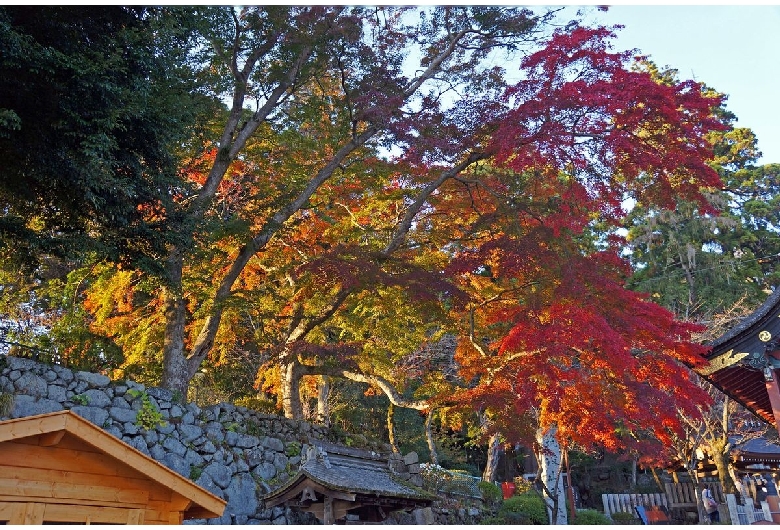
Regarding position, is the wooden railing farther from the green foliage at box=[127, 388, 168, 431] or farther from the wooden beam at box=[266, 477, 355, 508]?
the green foliage at box=[127, 388, 168, 431]

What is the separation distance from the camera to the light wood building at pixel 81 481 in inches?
202

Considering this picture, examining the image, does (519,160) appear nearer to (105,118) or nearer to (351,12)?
(351,12)

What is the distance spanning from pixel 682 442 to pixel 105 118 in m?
15.0

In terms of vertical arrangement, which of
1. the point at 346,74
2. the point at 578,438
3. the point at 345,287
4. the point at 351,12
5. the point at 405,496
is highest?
the point at 351,12

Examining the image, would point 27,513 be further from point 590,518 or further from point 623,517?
point 623,517

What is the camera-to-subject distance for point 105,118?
670 centimetres

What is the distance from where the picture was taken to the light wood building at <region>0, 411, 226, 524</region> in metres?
5.13

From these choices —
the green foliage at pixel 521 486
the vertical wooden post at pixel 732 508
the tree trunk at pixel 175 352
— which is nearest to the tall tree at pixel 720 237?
the green foliage at pixel 521 486

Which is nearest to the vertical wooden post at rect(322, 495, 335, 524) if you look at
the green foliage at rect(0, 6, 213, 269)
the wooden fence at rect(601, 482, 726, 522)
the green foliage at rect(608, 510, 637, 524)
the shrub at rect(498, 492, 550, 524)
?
the green foliage at rect(0, 6, 213, 269)

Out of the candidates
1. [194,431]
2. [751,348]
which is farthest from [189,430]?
[751,348]

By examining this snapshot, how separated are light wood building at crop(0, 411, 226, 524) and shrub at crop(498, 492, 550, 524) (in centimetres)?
933

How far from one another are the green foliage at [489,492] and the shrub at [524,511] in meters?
0.22

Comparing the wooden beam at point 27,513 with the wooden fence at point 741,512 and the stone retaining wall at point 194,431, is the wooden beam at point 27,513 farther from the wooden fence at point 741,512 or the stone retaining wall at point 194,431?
the wooden fence at point 741,512

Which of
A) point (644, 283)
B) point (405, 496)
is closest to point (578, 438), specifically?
point (405, 496)
